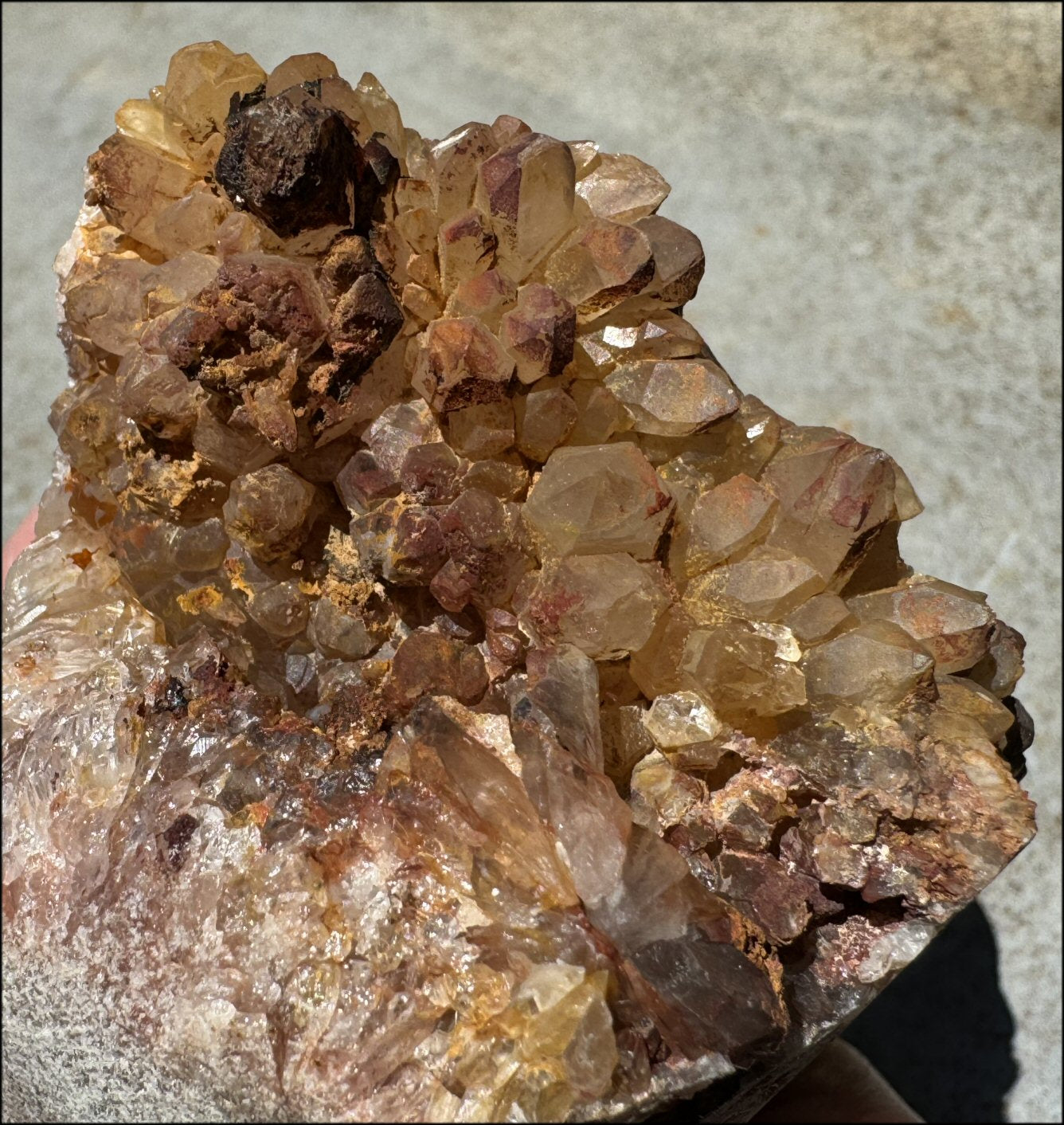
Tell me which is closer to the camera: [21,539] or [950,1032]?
[21,539]

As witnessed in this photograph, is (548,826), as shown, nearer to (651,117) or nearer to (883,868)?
(883,868)

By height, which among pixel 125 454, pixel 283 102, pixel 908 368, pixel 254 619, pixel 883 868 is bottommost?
pixel 908 368

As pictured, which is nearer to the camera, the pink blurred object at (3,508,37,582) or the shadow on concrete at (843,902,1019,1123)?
the pink blurred object at (3,508,37,582)

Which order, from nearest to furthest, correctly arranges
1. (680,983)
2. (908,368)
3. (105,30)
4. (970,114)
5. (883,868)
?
(680,983) < (883,868) < (908,368) < (970,114) < (105,30)

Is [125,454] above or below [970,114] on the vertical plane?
above

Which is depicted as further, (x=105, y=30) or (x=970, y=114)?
(x=105, y=30)

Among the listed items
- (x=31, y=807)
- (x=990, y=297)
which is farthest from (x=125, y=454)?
(x=990, y=297)

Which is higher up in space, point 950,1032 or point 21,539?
point 21,539

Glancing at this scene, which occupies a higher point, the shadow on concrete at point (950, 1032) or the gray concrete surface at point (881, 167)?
the gray concrete surface at point (881, 167)
